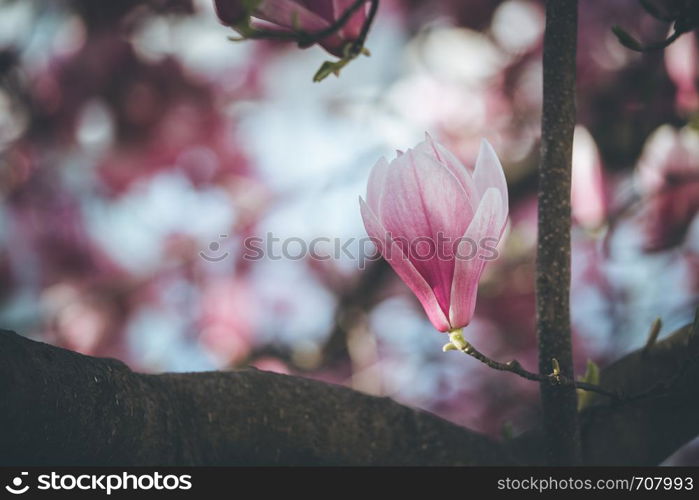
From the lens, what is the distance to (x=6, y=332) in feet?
1.68

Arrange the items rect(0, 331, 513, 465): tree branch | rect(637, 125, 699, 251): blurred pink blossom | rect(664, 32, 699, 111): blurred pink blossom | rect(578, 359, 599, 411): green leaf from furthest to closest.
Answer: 1. rect(637, 125, 699, 251): blurred pink blossom
2. rect(664, 32, 699, 111): blurred pink blossom
3. rect(578, 359, 599, 411): green leaf
4. rect(0, 331, 513, 465): tree branch

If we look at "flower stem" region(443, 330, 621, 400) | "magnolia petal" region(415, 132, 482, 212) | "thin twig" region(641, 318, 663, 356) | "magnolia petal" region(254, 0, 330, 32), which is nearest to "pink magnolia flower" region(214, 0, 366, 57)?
"magnolia petal" region(254, 0, 330, 32)

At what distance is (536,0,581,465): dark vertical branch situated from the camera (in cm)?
62

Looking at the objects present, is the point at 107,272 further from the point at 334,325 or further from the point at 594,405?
the point at 594,405

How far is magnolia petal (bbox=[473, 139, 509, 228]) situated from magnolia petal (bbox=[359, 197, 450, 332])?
8 cm

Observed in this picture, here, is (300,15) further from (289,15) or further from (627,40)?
(627,40)

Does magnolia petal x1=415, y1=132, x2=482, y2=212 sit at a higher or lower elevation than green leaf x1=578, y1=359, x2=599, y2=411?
higher

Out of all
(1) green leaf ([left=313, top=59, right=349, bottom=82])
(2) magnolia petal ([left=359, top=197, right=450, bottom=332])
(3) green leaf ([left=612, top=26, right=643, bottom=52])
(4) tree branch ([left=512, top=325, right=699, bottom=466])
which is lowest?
(4) tree branch ([left=512, top=325, right=699, bottom=466])

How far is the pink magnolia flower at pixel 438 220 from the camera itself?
0.60 m

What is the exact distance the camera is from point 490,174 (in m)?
0.61

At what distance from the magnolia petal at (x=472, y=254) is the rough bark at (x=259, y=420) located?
0.16 metres

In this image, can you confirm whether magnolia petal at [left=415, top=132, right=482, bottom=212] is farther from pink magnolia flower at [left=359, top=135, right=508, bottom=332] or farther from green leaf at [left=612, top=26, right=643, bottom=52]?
green leaf at [left=612, top=26, right=643, bottom=52]

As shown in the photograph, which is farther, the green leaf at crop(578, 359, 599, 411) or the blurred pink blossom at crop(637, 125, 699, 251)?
the blurred pink blossom at crop(637, 125, 699, 251)

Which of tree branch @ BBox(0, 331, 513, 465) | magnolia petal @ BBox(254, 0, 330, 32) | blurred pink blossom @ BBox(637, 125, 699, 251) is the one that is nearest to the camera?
tree branch @ BBox(0, 331, 513, 465)
